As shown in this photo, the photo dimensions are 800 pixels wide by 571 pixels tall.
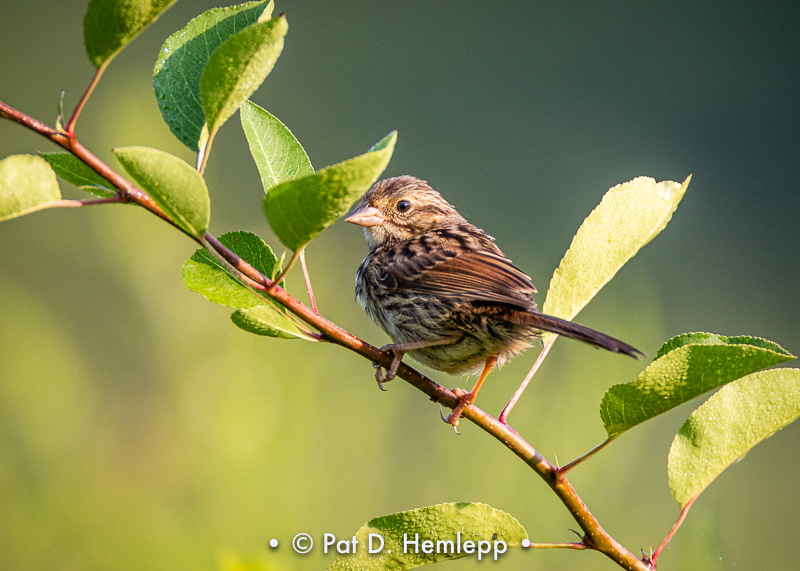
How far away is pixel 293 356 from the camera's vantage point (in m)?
2.39

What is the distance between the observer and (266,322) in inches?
36.3

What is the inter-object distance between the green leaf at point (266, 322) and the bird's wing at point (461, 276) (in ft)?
2.23

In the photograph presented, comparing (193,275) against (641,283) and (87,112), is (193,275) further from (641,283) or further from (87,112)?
(87,112)

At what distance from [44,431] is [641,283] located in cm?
214

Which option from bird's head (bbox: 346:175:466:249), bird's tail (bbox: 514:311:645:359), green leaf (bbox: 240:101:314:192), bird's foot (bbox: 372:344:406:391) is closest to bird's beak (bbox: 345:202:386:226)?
bird's head (bbox: 346:175:466:249)

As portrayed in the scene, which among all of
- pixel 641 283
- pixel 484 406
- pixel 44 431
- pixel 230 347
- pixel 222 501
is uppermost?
pixel 641 283

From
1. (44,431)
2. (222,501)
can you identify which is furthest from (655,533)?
(44,431)

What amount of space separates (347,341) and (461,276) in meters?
0.78

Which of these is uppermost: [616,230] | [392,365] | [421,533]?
[616,230]

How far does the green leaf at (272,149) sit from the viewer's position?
3.50 ft

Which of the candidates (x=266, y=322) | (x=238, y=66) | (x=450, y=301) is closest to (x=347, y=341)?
(x=266, y=322)

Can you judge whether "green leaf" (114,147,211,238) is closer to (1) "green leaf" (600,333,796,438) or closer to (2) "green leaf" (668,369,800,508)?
(1) "green leaf" (600,333,796,438)

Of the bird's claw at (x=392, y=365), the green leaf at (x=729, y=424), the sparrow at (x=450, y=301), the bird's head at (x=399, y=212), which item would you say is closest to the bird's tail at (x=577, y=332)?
the sparrow at (x=450, y=301)

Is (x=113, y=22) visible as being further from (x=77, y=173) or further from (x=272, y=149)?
(x=272, y=149)
